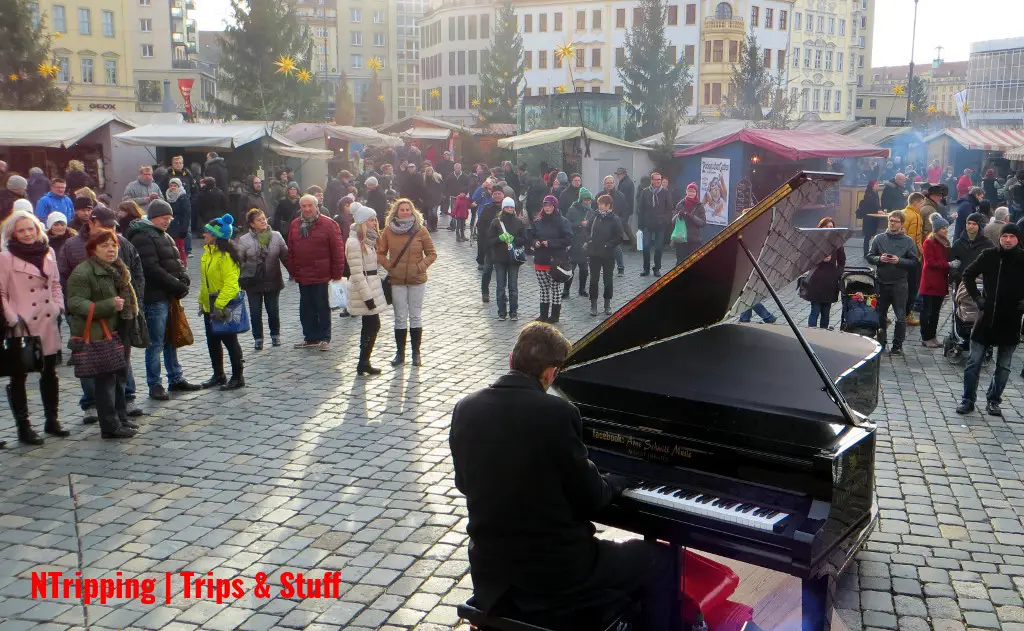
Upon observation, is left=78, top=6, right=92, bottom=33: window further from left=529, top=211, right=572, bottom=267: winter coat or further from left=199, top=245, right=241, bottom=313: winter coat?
left=199, top=245, right=241, bottom=313: winter coat

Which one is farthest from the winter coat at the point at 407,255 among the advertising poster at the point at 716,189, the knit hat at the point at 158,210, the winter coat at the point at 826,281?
the advertising poster at the point at 716,189

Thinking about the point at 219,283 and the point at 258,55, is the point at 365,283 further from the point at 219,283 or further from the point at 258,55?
the point at 258,55

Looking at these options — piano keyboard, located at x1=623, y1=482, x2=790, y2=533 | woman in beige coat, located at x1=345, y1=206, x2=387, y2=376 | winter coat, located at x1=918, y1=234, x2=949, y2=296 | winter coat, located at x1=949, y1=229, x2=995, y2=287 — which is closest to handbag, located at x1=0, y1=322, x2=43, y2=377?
woman in beige coat, located at x1=345, y1=206, x2=387, y2=376

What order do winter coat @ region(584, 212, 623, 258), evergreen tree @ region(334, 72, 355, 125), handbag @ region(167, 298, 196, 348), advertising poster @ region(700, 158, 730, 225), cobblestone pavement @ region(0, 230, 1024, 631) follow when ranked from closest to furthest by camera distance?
cobblestone pavement @ region(0, 230, 1024, 631) < handbag @ region(167, 298, 196, 348) < winter coat @ region(584, 212, 623, 258) < advertising poster @ region(700, 158, 730, 225) < evergreen tree @ region(334, 72, 355, 125)

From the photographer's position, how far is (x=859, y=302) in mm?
10969

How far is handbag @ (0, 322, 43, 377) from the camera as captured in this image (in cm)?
761

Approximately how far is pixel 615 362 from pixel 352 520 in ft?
7.25

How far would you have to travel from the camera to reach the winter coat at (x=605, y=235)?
13562 millimetres

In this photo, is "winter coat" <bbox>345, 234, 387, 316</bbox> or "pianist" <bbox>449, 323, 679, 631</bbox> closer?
"pianist" <bbox>449, 323, 679, 631</bbox>

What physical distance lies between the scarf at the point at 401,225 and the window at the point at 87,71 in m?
70.4

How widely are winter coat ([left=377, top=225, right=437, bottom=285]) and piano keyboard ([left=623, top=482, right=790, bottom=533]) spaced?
20.9 feet

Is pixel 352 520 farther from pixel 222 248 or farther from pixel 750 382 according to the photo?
pixel 222 248

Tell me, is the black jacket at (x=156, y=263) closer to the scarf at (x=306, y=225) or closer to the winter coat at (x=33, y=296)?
the winter coat at (x=33, y=296)

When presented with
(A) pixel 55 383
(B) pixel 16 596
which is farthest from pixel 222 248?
(B) pixel 16 596
